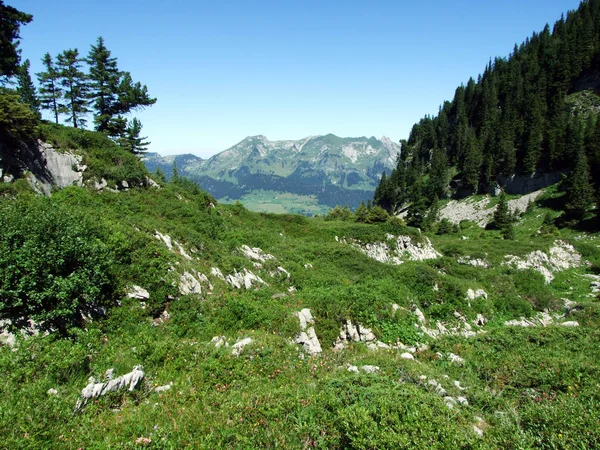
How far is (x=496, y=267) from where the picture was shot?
3619cm

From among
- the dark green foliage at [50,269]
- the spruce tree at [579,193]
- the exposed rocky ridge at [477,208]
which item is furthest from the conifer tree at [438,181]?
the dark green foliage at [50,269]

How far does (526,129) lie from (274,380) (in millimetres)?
110496

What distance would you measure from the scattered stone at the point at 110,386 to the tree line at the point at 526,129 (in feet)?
250

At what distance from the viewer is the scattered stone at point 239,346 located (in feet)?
34.7

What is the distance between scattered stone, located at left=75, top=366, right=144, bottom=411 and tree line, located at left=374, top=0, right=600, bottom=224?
76148 millimetres

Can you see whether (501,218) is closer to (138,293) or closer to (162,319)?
(162,319)

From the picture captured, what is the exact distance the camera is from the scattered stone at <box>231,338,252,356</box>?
10.6 m

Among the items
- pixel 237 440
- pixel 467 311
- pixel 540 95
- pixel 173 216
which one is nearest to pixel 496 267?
pixel 467 311

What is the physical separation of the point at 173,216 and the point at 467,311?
2450 centimetres

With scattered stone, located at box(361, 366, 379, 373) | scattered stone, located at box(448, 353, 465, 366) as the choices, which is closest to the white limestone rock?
scattered stone, located at box(361, 366, 379, 373)

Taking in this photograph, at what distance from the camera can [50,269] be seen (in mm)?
10281

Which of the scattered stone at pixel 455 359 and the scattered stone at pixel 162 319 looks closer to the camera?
the scattered stone at pixel 455 359

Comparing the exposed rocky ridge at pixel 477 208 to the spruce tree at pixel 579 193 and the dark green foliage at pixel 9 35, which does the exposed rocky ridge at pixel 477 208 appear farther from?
the dark green foliage at pixel 9 35

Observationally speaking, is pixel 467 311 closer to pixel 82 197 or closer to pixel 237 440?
pixel 237 440
